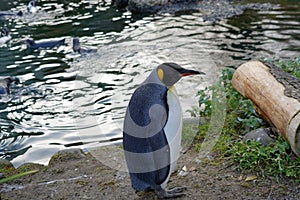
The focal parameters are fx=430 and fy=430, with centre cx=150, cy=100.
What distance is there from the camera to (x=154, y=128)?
2848 mm

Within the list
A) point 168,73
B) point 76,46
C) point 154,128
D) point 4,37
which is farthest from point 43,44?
point 154,128

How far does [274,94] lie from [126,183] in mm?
1539

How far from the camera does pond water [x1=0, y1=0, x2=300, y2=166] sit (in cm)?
541

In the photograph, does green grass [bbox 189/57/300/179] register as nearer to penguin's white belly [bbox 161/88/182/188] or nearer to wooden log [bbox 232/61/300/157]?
wooden log [bbox 232/61/300/157]

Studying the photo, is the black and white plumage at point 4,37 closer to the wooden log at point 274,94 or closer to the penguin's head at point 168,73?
the wooden log at point 274,94

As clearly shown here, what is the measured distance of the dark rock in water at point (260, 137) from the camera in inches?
143

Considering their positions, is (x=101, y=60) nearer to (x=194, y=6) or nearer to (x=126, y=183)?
(x=126, y=183)

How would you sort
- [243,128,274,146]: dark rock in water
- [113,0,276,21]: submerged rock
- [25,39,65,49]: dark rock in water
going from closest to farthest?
1. [243,128,274,146]: dark rock in water
2. [25,39,65,49]: dark rock in water
3. [113,0,276,21]: submerged rock

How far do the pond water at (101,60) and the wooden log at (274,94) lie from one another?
1.31 meters

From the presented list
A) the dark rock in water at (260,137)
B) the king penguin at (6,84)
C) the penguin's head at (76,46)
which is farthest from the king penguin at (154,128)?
the penguin's head at (76,46)

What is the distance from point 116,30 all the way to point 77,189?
7.04 meters

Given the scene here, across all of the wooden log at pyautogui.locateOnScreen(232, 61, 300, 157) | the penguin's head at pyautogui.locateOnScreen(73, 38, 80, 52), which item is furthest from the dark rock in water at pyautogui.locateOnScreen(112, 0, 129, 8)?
the wooden log at pyautogui.locateOnScreen(232, 61, 300, 157)

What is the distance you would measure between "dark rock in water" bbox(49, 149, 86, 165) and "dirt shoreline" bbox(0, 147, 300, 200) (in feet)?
0.25

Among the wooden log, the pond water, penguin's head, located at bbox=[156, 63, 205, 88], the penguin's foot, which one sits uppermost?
penguin's head, located at bbox=[156, 63, 205, 88]
